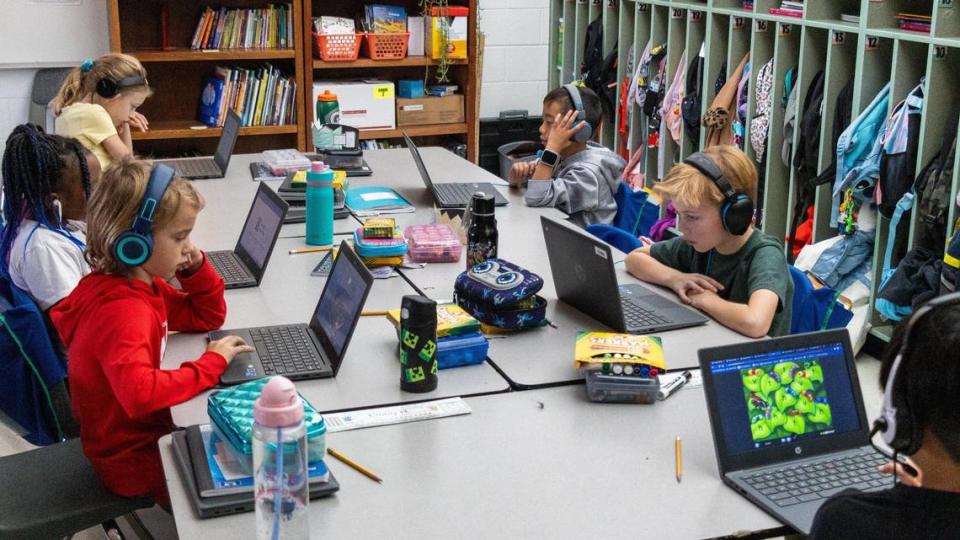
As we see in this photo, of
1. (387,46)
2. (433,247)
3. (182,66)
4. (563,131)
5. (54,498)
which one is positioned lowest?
(54,498)

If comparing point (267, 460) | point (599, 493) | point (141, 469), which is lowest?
point (141, 469)

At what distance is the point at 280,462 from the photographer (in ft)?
4.61

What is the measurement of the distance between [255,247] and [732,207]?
4.04 feet

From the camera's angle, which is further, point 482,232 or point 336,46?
point 336,46

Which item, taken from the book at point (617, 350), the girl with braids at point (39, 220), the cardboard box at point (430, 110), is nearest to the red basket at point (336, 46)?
the cardboard box at point (430, 110)

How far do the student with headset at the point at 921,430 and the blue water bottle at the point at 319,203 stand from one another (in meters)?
1.99

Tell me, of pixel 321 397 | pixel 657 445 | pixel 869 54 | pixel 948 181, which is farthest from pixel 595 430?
pixel 869 54

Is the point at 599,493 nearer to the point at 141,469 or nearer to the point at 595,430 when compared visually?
the point at 595,430

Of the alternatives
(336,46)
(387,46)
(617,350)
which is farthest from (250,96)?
(617,350)

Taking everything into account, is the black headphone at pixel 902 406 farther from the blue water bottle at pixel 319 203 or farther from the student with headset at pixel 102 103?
the student with headset at pixel 102 103

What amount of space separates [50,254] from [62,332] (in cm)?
57

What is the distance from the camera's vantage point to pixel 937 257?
381cm

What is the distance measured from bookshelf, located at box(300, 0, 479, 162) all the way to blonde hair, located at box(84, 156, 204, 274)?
144 inches

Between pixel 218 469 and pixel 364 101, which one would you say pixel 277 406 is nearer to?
pixel 218 469
